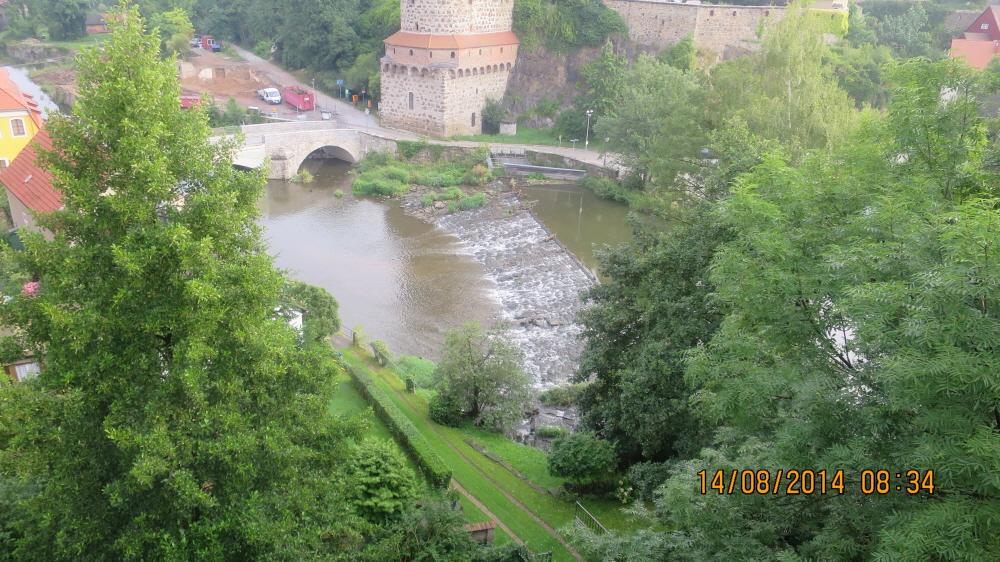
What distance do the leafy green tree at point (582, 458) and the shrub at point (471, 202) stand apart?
2341 cm

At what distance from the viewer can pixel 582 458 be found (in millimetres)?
12914

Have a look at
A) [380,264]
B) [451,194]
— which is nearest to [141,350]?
[380,264]

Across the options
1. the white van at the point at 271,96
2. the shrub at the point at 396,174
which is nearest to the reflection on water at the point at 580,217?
the shrub at the point at 396,174

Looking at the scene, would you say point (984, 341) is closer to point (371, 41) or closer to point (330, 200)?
point (330, 200)

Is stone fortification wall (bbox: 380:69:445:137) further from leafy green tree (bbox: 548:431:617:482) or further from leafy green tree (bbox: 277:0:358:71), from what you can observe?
leafy green tree (bbox: 548:431:617:482)

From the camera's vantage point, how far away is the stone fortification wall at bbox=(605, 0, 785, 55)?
1667 inches

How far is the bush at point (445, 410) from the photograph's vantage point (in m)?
16.5

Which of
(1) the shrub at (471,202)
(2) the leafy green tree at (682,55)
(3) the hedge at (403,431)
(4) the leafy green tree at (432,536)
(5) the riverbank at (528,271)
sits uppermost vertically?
(2) the leafy green tree at (682,55)

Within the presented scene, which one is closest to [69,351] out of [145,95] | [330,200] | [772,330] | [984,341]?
[145,95]

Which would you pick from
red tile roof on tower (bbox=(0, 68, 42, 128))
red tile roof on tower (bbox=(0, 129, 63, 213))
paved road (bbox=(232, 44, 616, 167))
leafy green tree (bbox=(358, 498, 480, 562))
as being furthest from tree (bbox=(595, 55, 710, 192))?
red tile roof on tower (bbox=(0, 68, 42, 128))

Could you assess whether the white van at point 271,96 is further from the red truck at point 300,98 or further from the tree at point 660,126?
the tree at point 660,126

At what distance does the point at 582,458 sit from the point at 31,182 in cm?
1555

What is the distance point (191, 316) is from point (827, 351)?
6.93 m
